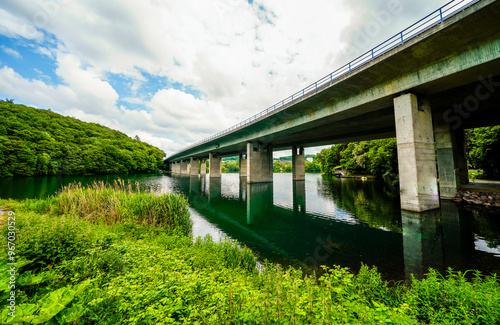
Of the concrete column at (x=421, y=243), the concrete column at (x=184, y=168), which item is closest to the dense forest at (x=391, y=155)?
the concrete column at (x=421, y=243)

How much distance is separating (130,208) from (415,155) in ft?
61.5

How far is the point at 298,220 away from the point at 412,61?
1346cm

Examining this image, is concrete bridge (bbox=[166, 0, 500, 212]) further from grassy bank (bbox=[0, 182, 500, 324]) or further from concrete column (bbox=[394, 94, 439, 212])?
grassy bank (bbox=[0, 182, 500, 324])

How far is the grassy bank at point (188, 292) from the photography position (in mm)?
2473

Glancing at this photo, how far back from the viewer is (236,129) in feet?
117

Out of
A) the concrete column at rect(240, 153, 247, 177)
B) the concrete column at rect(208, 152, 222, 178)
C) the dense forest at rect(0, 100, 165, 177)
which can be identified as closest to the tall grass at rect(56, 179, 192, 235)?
the concrete column at rect(208, 152, 222, 178)

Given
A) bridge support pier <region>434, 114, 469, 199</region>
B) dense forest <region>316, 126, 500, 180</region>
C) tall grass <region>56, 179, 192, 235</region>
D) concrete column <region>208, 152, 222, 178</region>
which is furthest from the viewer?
concrete column <region>208, 152, 222, 178</region>

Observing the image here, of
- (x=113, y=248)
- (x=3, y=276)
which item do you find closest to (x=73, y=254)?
(x=113, y=248)

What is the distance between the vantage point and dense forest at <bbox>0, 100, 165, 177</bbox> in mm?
45031

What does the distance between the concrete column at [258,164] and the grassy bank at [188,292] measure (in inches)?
1198

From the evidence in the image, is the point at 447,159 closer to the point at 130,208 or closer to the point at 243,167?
the point at 130,208

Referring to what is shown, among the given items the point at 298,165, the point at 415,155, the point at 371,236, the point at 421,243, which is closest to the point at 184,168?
the point at 298,165

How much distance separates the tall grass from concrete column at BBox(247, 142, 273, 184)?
26.6m

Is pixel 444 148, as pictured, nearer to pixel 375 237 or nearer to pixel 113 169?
pixel 375 237
